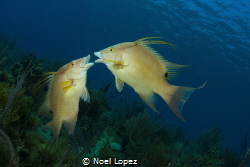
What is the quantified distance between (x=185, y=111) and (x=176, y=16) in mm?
71814

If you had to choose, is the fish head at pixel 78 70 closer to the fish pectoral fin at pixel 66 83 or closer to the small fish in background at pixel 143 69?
the fish pectoral fin at pixel 66 83

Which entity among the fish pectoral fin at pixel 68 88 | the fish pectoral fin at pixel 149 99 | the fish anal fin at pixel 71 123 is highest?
the fish pectoral fin at pixel 68 88

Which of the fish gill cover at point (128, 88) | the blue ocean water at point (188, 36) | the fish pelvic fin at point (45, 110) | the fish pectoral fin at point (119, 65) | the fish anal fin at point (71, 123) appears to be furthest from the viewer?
the blue ocean water at point (188, 36)

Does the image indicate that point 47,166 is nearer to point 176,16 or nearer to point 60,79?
point 60,79

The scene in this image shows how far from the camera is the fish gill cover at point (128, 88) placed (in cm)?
332

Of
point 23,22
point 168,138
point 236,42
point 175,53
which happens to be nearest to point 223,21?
point 236,42

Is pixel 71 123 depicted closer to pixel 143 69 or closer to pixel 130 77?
pixel 130 77

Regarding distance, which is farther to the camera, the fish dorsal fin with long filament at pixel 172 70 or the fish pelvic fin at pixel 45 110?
the fish pelvic fin at pixel 45 110

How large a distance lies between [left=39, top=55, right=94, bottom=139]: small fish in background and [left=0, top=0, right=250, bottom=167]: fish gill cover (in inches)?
14.5

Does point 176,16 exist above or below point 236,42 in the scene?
above

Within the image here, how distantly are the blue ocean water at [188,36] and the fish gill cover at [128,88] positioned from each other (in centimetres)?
23

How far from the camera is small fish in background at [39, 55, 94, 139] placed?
7.02 ft

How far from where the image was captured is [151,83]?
1954 millimetres

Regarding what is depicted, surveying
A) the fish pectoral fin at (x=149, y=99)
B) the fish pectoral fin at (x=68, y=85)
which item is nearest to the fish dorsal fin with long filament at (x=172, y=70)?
the fish pectoral fin at (x=149, y=99)
